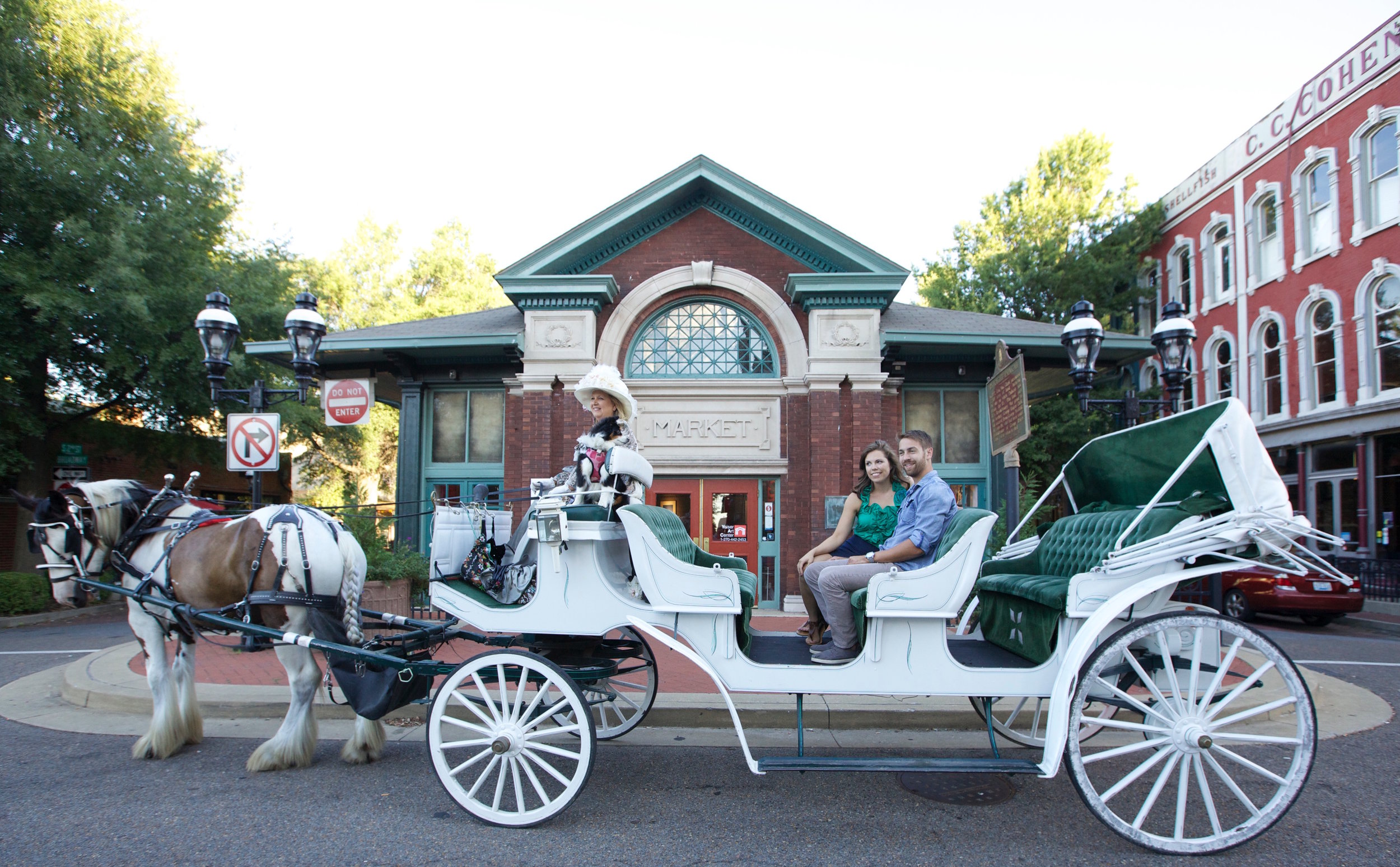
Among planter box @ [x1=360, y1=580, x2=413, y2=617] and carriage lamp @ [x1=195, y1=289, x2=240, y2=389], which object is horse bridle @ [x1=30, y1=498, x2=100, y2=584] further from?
planter box @ [x1=360, y1=580, x2=413, y2=617]

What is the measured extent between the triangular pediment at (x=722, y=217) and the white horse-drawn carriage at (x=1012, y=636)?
8225 millimetres

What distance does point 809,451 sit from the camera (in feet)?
40.2

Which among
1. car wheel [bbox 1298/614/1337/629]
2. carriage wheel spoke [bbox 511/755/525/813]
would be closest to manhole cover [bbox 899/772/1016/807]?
carriage wheel spoke [bbox 511/755/525/813]

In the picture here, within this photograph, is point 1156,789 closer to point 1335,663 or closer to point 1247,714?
point 1247,714

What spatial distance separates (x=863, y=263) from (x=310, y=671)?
32.9ft

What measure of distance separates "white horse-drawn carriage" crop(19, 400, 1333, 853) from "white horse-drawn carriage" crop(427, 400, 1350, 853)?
0.05 ft

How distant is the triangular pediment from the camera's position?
12414 millimetres

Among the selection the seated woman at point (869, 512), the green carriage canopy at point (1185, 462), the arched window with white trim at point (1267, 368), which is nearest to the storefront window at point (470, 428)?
the seated woman at point (869, 512)

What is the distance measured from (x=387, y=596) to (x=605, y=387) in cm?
621

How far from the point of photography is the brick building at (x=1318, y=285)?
658 inches

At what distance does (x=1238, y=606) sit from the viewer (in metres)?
13.3

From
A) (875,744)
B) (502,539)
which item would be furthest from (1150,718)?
(502,539)

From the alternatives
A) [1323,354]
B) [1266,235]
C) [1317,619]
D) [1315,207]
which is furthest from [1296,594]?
[1266,235]

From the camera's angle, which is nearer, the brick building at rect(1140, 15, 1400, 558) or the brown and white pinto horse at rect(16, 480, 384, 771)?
the brown and white pinto horse at rect(16, 480, 384, 771)
